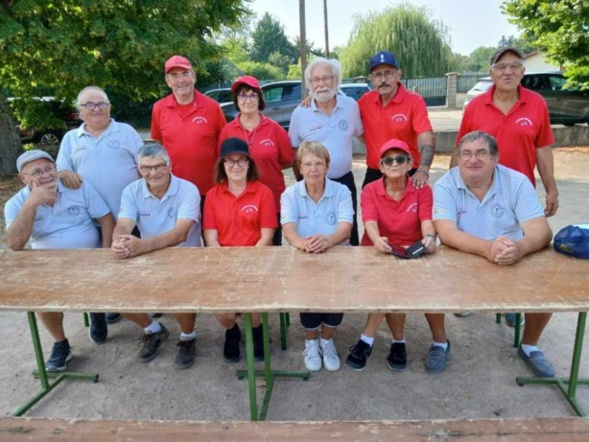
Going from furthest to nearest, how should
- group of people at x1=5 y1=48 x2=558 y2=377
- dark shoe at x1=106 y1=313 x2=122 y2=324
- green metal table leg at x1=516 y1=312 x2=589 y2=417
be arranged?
1. dark shoe at x1=106 y1=313 x2=122 y2=324
2. group of people at x1=5 y1=48 x2=558 y2=377
3. green metal table leg at x1=516 y1=312 x2=589 y2=417

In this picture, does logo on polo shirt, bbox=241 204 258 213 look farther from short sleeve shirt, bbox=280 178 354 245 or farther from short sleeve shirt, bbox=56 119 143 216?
short sleeve shirt, bbox=56 119 143 216

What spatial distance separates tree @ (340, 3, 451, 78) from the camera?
27.7 metres

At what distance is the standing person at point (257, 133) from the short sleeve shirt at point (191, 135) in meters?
0.19

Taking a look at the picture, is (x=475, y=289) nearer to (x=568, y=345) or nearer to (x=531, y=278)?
(x=531, y=278)

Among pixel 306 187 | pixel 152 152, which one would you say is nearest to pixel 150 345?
pixel 152 152

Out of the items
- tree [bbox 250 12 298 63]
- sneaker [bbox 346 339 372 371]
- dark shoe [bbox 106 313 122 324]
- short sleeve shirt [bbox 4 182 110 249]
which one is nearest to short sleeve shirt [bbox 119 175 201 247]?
short sleeve shirt [bbox 4 182 110 249]

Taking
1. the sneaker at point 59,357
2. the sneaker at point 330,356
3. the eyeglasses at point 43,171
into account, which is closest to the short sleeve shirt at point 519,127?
the sneaker at point 330,356

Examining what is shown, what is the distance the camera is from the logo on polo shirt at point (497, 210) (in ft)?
9.55

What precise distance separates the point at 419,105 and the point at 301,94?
385 inches

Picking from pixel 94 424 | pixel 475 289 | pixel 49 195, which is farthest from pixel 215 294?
pixel 49 195

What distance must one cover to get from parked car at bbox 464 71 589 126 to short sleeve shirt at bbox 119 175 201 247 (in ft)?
38.2

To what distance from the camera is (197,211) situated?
11.0ft

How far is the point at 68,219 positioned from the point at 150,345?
3.47 feet

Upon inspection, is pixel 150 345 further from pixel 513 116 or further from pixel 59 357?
pixel 513 116
